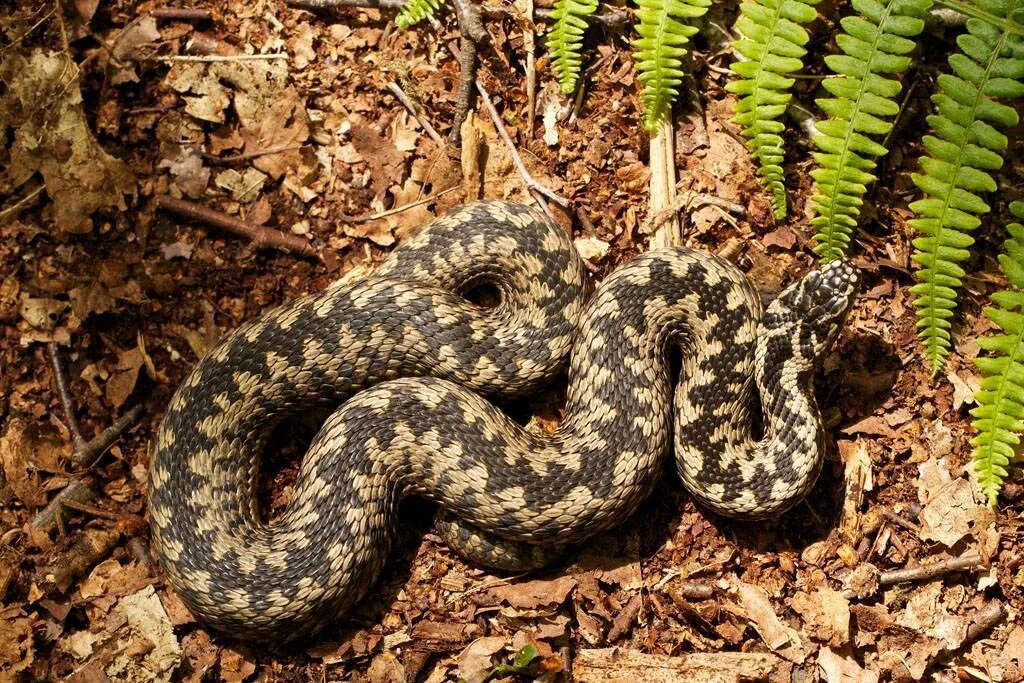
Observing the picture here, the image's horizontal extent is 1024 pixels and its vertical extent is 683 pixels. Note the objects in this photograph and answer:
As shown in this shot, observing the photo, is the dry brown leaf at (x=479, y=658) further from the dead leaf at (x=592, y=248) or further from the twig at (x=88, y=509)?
the dead leaf at (x=592, y=248)

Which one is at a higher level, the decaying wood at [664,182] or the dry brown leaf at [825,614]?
the decaying wood at [664,182]

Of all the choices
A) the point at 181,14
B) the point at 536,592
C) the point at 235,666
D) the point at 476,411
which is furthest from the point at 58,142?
the point at 536,592

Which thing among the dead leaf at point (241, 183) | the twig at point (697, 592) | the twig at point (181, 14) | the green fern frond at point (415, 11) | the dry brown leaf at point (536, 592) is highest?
the green fern frond at point (415, 11)

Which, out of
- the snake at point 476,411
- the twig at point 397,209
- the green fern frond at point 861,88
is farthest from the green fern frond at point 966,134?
the twig at point 397,209

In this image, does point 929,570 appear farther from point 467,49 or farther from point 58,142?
point 58,142

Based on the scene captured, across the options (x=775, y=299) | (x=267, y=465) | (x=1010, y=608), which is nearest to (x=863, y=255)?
(x=775, y=299)

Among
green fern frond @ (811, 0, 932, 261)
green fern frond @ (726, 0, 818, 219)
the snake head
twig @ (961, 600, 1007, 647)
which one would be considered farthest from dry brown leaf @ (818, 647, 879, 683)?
green fern frond @ (726, 0, 818, 219)
